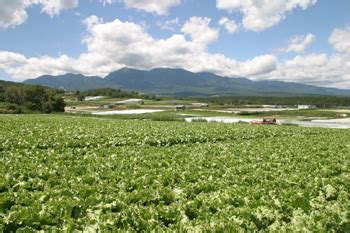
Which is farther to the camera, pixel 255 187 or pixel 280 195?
pixel 255 187

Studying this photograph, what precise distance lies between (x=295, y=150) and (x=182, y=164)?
10.2 metres

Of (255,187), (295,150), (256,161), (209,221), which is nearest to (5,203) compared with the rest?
(209,221)

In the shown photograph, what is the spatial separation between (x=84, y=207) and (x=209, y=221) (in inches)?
131

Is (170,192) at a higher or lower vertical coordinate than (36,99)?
higher

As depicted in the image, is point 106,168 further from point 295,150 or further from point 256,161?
point 295,150

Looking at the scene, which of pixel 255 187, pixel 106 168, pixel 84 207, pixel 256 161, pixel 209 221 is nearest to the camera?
pixel 209 221

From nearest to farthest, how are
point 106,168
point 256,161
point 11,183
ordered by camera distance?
point 11,183, point 106,168, point 256,161

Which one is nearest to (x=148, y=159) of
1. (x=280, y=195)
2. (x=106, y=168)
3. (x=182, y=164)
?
(x=182, y=164)

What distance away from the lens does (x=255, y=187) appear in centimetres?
1371

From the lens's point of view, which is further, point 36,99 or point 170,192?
point 36,99

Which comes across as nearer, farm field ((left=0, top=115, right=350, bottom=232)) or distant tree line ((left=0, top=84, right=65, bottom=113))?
farm field ((left=0, top=115, right=350, bottom=232))

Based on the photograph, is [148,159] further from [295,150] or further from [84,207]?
[295,150]

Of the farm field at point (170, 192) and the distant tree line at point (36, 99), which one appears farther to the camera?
the distant tree line at point (36, 99)

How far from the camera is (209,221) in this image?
376 inches
